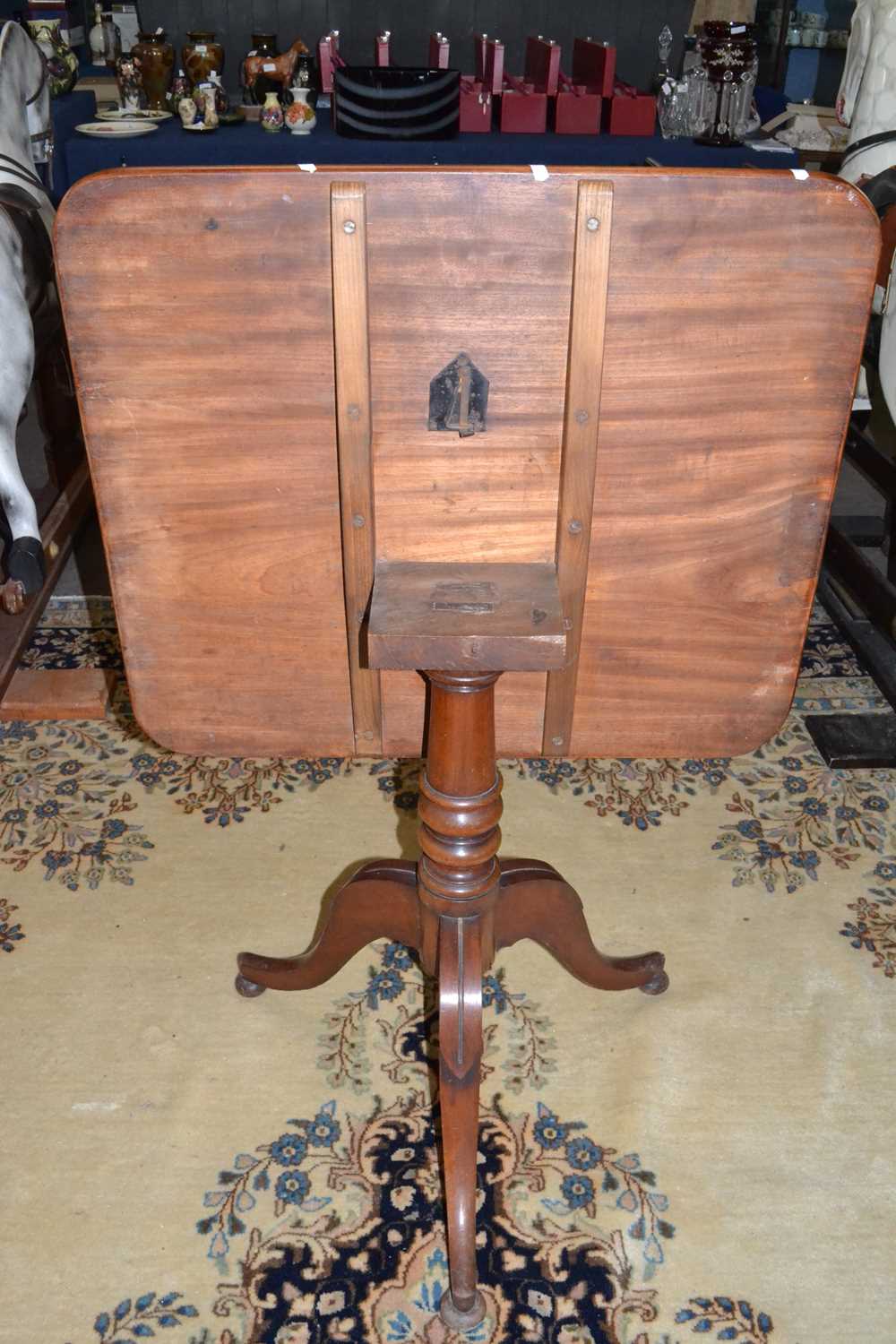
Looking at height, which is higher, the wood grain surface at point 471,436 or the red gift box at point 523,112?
the wood grain surface at point 471,436

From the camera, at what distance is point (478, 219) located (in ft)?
2.99

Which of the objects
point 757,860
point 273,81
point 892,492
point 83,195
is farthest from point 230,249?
point 273,81

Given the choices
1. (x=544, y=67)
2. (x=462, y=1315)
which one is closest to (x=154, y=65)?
(x=544, y=67)

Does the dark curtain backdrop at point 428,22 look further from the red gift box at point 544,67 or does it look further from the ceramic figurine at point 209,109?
the ceramic figurine at point 209,109

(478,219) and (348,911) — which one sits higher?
(478,219)

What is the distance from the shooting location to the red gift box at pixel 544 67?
11.4ft

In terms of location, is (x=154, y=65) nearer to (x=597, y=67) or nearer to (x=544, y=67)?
(x=544, y=67)

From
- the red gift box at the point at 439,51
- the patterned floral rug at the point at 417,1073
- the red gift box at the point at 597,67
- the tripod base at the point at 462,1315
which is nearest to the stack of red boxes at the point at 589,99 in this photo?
the red gift box at the point at 597,67

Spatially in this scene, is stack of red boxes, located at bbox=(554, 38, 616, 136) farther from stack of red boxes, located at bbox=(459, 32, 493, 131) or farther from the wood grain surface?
the wood grain surface

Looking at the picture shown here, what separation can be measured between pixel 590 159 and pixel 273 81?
0.98 metres

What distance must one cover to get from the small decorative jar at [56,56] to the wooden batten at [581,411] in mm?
2863

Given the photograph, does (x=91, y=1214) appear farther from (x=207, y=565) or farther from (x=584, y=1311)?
(x=207, y=565)

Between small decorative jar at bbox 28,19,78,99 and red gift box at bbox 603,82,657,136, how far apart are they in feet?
5.19

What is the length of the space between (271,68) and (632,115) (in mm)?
1067
